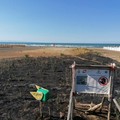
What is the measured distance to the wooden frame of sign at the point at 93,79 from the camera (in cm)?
763

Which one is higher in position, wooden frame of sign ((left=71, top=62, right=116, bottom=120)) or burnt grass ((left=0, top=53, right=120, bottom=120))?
wooden frame of sign ((left=71, top=62, right=116, bottom=120))

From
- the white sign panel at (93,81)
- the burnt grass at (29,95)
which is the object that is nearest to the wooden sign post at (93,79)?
the white sign panel at (93,81)

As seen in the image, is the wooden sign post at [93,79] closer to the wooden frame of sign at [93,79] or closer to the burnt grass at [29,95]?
the wooden frame of sign at [93,79]

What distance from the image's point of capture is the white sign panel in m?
7.66

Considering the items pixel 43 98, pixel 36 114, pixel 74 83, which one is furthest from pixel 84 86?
pixel 36 114

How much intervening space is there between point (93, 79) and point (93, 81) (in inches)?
2.1

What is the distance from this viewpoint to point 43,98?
8.09m

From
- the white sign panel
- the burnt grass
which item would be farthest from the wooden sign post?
the burnt grass

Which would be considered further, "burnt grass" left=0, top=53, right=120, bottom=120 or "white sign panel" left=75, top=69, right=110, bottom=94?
"burnt grass" left=0, top=53, right=120, bottom=120

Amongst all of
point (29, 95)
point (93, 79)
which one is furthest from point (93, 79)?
point (29, 95)

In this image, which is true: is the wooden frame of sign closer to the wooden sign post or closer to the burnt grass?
the wooden sign post

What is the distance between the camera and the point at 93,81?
7699mm

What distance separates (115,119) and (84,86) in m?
1.49

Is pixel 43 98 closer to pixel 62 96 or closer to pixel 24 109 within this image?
pixel 24 109
